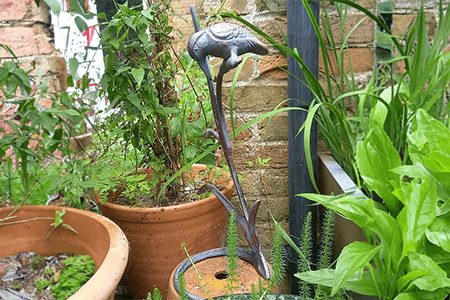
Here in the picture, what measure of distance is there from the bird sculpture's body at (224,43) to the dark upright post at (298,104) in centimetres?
36

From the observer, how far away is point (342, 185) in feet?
2.87

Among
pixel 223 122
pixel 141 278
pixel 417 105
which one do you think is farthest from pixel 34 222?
pixel 417 105

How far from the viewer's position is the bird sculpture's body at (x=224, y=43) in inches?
26.4

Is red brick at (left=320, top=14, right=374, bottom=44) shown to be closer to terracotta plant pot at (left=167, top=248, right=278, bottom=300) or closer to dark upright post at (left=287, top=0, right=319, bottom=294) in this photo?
dark upright post at (left=287, top=0, right=319, bottom=294)

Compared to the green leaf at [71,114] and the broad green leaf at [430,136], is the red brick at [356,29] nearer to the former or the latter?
the broad green leaf at [430,136]

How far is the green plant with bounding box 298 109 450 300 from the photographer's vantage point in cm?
51

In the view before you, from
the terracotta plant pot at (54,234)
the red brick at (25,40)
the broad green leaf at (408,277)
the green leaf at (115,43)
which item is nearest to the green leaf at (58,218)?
the terracotta plant pot at (54,234)

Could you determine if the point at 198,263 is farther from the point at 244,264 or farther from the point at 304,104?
the point at 304,104

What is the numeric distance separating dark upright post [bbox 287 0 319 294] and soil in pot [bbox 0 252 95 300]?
2.00 ft

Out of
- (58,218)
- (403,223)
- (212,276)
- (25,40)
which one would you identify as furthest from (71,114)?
(25,40)

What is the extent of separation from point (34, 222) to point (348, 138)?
86 cm

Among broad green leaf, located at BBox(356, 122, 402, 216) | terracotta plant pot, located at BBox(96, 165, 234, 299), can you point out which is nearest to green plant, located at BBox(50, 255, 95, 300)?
terracotta plant pot, located at BBox(96, 165, 234, 299)

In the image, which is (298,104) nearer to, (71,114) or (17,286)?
(71,114)

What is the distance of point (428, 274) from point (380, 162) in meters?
0.21
